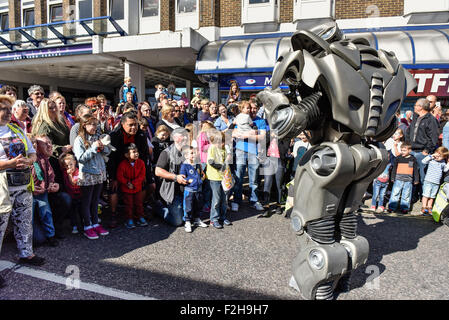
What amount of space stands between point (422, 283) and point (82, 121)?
158 inches

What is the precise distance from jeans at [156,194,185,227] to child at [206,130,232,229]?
1.40 ft

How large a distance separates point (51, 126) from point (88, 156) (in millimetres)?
A: 754

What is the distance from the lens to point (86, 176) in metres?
3.58

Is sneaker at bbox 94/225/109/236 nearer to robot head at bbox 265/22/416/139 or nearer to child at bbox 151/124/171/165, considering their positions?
child at bbox 151/124/171/165

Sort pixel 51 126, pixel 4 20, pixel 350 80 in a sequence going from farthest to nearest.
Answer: pixel 4 20
pixel 51 126
pixel 350 80

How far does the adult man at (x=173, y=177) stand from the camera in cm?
408

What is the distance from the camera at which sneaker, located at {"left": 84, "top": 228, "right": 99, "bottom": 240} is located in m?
3.56

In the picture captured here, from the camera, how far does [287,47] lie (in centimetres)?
838

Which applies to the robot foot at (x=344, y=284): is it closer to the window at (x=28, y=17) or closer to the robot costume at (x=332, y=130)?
the robot costume at (x=332, y=130)

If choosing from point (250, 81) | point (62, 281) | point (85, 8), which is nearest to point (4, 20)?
point (85, 8)

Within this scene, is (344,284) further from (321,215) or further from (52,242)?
(52,242)

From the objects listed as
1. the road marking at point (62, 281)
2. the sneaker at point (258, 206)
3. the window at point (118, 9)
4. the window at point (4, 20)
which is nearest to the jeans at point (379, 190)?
the sneaker at point (258, 206)

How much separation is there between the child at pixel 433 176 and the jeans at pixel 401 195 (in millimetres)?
290

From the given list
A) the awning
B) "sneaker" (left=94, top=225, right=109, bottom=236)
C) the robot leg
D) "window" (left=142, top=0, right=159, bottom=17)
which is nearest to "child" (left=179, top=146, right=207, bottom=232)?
"sneaker" (left=94, top=225, right=109, bottom=236)
